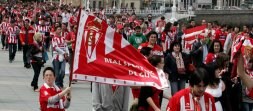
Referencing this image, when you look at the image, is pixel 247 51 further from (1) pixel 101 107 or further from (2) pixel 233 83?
(1) pixel 101 107

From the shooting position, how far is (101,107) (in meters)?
9.34

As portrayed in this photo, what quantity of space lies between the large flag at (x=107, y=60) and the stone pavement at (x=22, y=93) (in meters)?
6.52

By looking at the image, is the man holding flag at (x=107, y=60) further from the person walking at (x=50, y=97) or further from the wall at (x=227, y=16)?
the wall at (x=227, y=16)

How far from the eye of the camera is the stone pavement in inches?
599

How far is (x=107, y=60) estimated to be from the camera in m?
8.38

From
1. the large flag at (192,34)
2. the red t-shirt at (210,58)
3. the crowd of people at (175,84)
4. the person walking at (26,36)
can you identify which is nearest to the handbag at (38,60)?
the crowd of people at (175,84)

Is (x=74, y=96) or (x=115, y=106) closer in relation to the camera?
(x=115, y=106)

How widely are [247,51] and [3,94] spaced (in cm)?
615

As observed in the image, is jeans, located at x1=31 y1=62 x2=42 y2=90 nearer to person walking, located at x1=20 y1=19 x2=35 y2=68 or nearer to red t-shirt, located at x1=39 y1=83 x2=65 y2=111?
person walking, located at x1=20 y1=19 x2=35 y2=68

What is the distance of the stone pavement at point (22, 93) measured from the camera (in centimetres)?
1520

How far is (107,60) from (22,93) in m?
9.27

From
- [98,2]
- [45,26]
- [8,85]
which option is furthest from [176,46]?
[98,2]

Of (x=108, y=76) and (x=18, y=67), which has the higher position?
(x=108, y=76)

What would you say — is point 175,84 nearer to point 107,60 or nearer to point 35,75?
point 35,75
